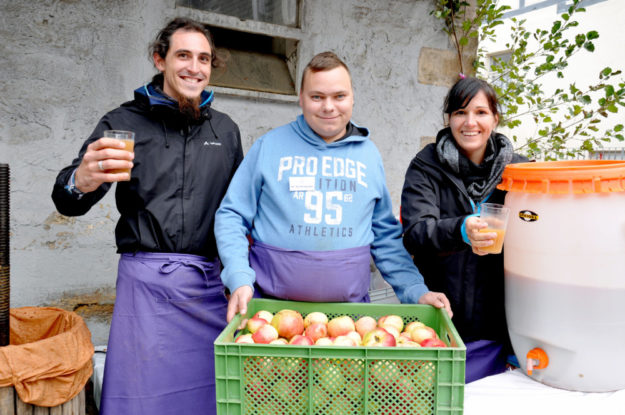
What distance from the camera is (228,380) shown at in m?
1.12

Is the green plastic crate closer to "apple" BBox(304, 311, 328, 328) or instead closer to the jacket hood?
"apple" BBox(304, 311, 328, 328)

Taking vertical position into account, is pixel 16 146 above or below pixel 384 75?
below

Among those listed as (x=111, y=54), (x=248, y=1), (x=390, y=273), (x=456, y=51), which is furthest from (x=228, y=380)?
(x=456, y=51)

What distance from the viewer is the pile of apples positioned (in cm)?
129

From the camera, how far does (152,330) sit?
1879mm

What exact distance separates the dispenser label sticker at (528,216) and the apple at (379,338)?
562mm

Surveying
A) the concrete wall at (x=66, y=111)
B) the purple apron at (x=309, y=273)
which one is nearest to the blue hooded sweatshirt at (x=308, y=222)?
the purple apron at (x=309, y=273)

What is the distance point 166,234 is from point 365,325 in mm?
874

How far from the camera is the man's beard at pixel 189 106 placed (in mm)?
1891

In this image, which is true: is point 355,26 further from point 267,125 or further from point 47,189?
point 47,189

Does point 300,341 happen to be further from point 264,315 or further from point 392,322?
point 392,322

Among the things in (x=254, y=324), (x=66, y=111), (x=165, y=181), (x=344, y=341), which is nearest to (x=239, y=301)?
(x=254, y=324)

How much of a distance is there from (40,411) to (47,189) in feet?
4.32

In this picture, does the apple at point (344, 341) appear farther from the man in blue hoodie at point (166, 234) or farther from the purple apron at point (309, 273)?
the man in blue hoodie at point (166, 234)
